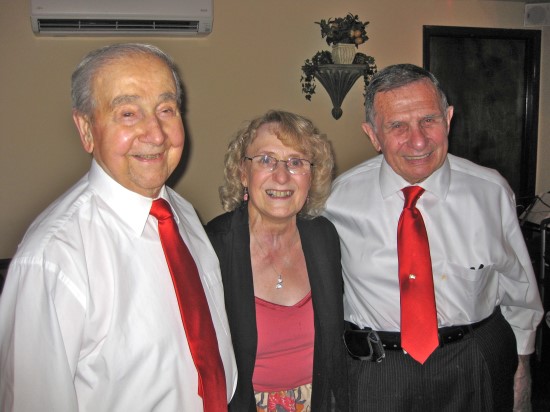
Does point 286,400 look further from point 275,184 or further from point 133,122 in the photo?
point 133,122

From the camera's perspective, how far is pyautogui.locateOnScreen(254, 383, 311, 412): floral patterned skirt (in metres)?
1.78

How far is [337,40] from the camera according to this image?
4062mm

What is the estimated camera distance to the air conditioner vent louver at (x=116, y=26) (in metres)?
3.54

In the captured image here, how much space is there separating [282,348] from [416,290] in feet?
1.65

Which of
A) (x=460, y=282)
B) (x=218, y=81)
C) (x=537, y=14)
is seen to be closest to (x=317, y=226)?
(x=460, y=282)

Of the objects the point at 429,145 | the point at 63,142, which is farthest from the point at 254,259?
the point at 63,142

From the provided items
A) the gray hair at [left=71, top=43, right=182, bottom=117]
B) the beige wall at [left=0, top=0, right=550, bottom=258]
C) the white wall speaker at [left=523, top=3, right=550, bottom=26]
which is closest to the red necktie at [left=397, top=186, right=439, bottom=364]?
the gray hair at [left=71, top=43, right=182, bottom=117]

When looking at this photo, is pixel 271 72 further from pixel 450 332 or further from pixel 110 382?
pixel 110 382

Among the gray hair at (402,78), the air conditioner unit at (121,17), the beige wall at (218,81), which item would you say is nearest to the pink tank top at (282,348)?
the gray hair at (402,78)

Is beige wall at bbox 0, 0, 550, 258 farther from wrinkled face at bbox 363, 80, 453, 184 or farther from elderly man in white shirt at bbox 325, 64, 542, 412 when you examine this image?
wrinkled face at bbox 363, 80, 453, 184

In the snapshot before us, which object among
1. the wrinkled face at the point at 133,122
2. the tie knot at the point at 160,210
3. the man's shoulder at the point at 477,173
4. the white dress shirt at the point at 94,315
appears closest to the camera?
the white dress shirt at the point at 94,315

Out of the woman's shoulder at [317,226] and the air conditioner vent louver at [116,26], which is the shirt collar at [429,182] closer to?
the woman's shoulder at [317,226]

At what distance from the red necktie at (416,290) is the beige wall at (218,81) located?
99.7 inches

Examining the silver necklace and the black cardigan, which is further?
the silver necklace
